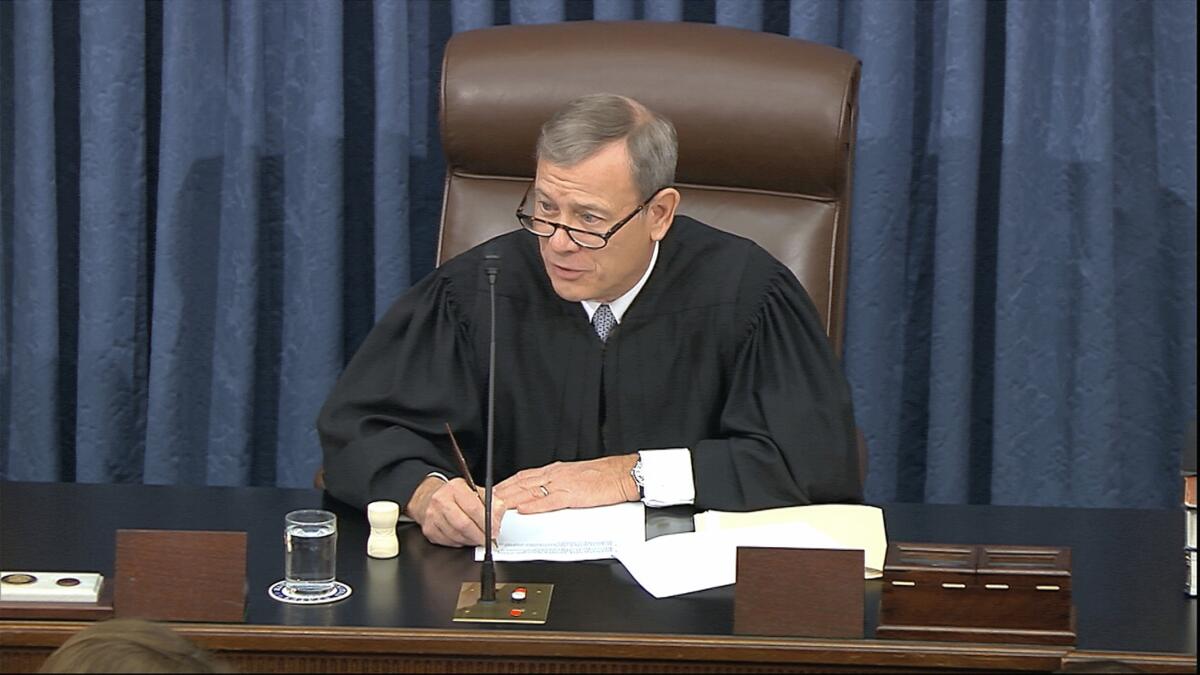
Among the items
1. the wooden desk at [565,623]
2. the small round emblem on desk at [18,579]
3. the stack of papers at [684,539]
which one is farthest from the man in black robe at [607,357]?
the small round emblem on desk at [18,579]

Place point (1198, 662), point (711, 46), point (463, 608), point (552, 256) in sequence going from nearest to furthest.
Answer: point (1198, 662) < point (463, 608) < point (552, 256) < point (711, 46)

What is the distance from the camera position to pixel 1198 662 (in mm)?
2086

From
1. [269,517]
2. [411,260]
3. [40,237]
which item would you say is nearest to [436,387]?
[269,517]

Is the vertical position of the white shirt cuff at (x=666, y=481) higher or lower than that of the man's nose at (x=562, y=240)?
lower

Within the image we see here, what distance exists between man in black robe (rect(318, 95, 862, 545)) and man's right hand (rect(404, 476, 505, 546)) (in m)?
0.14

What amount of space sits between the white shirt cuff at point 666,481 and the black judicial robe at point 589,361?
0.65 ft

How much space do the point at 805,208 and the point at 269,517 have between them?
1149mm

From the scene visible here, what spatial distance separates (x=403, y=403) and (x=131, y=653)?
4.82 ft

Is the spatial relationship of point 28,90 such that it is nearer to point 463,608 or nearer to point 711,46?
point 711,46

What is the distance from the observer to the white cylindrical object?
2.42 m

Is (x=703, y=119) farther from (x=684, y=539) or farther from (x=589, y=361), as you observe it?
(x=684, y=539)

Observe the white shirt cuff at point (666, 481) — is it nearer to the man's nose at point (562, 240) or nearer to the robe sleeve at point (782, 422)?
the robe sleeve at point (782, 422)

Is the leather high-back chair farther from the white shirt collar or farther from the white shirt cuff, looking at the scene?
the white shirt cuff

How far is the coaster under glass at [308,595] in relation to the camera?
7.45ft
